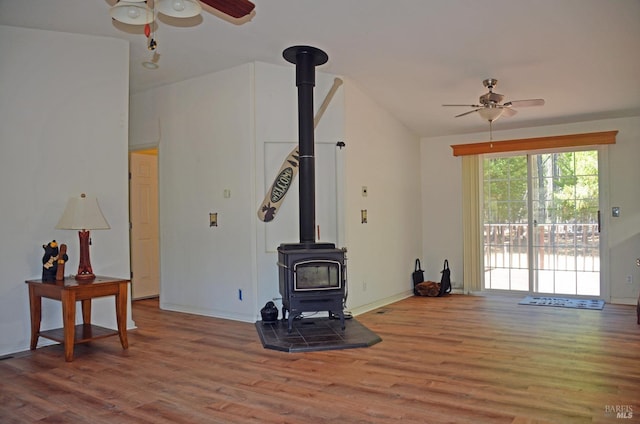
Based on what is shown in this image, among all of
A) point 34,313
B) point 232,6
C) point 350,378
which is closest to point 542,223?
point 350,378

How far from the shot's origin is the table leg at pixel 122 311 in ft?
13.1

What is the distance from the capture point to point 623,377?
3.20 m

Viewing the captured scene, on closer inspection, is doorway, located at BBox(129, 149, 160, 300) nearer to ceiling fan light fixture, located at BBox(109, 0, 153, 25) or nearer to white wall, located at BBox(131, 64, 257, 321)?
white wall, located at BBox(131, 64, 257, 321)

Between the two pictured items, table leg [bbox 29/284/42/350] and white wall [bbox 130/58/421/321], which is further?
white wall [bbox 130/58/421/321]

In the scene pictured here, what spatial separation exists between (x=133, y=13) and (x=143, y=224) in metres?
4.36

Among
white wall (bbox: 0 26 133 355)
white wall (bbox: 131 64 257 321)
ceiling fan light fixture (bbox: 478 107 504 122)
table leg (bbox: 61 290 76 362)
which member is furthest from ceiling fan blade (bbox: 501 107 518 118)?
table leg (bbox: 61 290 76 362)

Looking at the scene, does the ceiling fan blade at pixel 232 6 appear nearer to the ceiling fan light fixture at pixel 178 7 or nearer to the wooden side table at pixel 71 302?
the ceiling fan light fixture at pixel 178 7

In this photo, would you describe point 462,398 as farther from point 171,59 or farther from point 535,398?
point 171,59

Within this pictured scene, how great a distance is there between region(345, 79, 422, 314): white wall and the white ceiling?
45 centimetres

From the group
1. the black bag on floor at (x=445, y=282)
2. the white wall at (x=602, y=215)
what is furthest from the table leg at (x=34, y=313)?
the white wall at (x=602, y=215)

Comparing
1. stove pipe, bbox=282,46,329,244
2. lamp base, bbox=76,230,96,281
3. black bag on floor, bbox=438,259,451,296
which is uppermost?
stove pipe, bbox=282,46,329,244

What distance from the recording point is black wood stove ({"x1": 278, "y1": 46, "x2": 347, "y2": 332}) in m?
4.37

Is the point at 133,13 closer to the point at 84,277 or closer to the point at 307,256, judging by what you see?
the point at 84,277

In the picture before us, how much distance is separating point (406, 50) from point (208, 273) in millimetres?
3217
